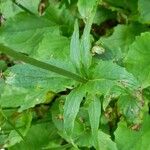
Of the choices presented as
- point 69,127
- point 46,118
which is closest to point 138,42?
point 69,127

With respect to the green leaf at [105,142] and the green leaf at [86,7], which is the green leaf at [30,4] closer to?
the green leaf at [86,7]

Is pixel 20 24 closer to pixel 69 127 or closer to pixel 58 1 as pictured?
pixel 58 1

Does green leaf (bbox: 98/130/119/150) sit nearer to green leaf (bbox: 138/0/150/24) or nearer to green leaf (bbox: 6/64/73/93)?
green leaf (bbox: 6/64/73/93)

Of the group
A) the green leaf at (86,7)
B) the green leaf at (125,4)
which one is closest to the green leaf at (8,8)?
the green leaf at (125,4)

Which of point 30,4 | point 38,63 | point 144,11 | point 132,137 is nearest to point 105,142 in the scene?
point 132,137

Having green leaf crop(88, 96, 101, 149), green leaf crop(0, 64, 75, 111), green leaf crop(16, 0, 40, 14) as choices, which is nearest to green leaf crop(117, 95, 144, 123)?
green leaf crop(88, 96, 101, 149)

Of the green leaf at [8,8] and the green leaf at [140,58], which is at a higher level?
the green leaf at [8,8]

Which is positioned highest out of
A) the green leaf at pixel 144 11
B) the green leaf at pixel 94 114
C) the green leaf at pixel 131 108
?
the green leaf at pixel 144 11
